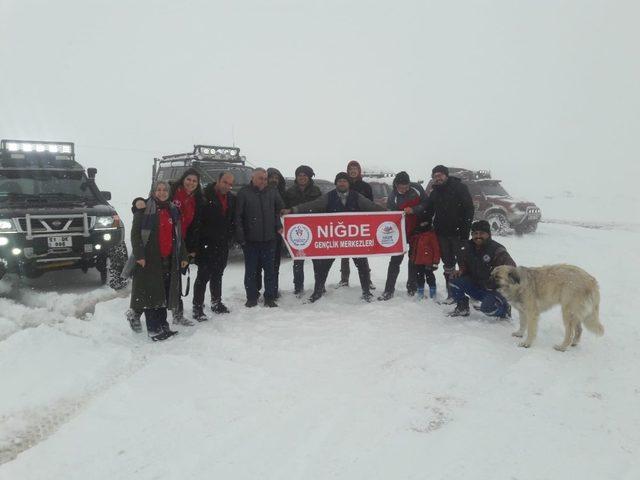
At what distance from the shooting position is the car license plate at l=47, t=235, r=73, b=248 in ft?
22.9

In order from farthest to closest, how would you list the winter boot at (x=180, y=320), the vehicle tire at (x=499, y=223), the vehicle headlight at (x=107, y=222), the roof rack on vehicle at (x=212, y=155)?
the vehicle tire at (x=499, y=223) → the roof rack on vehicle at (x=212, y=155) → the vehicle headlight at (x=107, y=222) → the winter boot at (x=180, y=320)

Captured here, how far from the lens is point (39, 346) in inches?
187

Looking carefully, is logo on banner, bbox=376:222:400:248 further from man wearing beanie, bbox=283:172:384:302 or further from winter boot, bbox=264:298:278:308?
winter boot, bbox=264:298:278:308

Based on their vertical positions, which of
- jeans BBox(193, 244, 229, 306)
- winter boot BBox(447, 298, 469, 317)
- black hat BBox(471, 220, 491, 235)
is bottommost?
winter boot BBox(447, 298, 469, 317)

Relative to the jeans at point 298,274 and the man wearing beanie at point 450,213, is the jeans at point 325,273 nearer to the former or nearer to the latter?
the jeans at point 298,274

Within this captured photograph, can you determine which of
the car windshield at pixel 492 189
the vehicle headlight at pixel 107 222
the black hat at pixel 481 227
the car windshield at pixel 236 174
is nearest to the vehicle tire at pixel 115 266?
the vehicle headlight at pixel 107 222

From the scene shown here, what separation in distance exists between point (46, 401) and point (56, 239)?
13.3ft

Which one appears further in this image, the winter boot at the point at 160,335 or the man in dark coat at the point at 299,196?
the man in dark coat at the point at 299,196

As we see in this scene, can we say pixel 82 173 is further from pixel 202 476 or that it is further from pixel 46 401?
pixel 202 476

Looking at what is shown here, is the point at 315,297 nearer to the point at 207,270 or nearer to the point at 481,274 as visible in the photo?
the point at 207,270

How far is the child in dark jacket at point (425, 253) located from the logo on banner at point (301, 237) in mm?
1547

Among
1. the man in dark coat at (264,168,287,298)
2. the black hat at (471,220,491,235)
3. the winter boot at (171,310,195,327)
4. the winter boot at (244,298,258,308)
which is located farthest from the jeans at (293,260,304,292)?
the black hat at (471,220,491,235)

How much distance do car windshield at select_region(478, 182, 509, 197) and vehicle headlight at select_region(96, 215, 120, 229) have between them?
1222 centimetres

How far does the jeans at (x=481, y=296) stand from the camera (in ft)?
18.3
